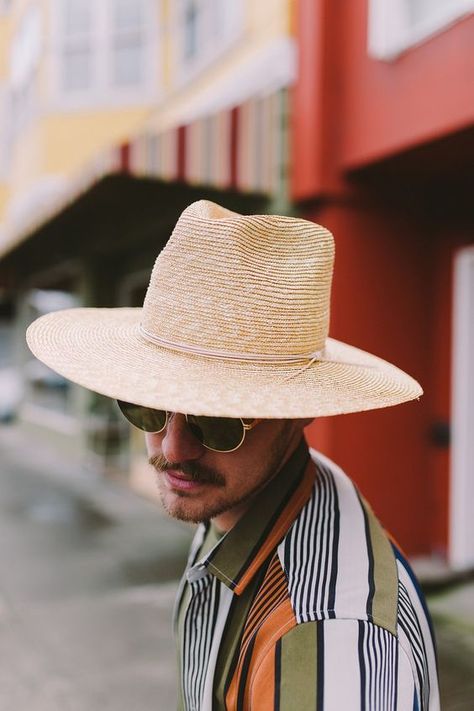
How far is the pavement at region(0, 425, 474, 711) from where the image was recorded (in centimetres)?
353

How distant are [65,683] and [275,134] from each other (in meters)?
3.95

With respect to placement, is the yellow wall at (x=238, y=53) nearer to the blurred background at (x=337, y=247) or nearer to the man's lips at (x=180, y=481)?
the blurred background at (x=337, y=247)

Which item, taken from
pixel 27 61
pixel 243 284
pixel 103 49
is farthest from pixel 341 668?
pixel 27 61

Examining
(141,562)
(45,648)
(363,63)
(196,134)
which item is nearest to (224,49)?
(196,134)

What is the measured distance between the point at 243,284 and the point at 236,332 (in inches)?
3.7

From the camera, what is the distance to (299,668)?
935mm

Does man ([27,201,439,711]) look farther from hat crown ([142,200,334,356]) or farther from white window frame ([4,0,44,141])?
white window frame ([4,0,44,141])

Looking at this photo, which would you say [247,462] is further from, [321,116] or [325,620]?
[321,116]

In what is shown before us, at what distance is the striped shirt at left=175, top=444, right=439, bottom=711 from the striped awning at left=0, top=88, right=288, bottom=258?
397cm

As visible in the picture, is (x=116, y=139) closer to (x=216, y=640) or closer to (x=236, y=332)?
(x=236, y=332)

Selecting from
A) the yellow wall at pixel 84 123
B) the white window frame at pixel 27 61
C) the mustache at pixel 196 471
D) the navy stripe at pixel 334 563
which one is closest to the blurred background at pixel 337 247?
the yellow wall at pixel 84 123

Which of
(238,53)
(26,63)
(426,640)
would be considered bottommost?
(426,640)

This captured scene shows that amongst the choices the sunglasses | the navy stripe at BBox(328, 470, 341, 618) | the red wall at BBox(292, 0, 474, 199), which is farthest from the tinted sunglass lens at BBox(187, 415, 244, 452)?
the red wall at BBox(292, 0, 474, 199)

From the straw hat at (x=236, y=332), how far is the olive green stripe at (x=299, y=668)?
1.25 feet
